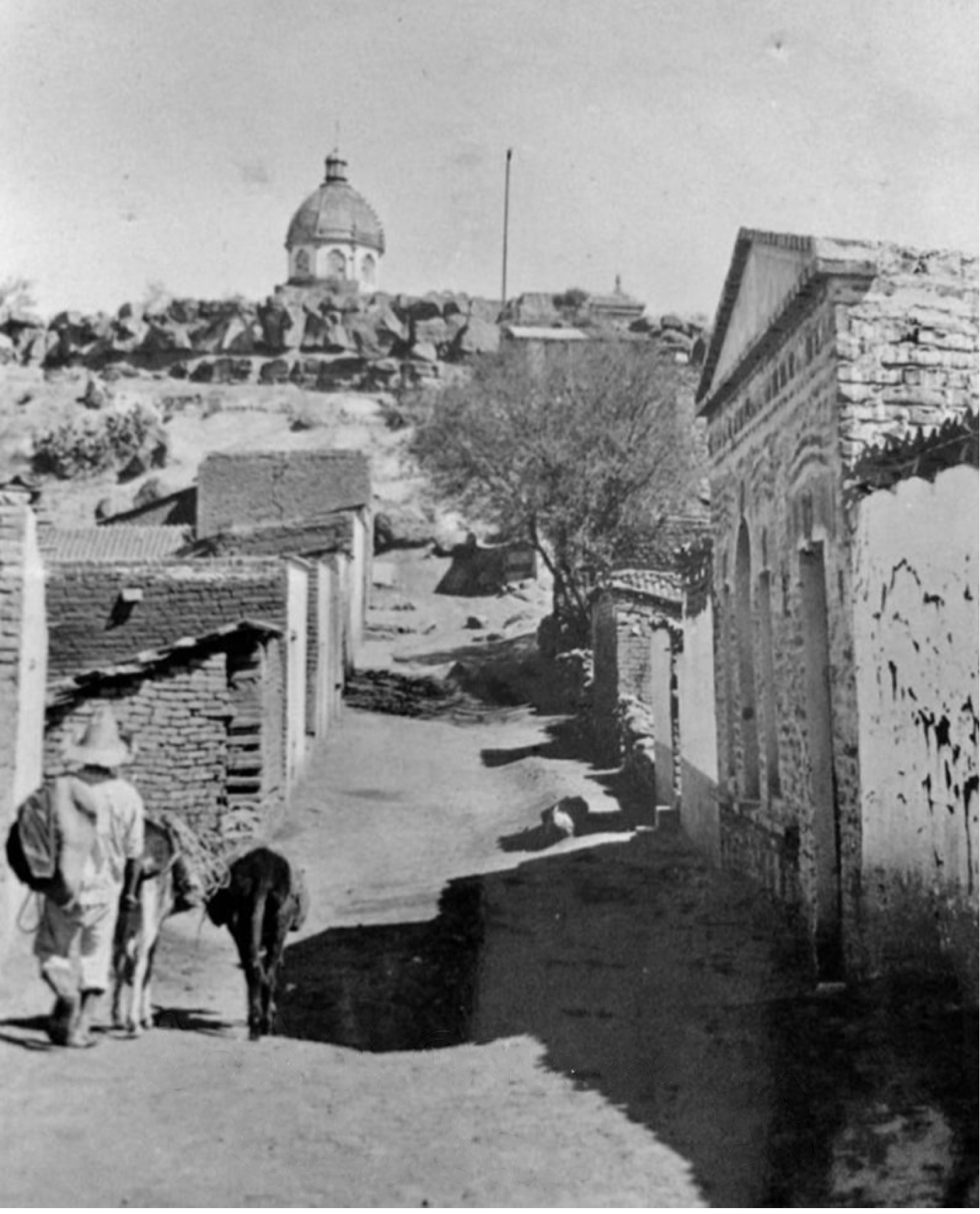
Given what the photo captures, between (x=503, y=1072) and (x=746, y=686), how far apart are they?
503 centimetres

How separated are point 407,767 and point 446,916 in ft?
17.3

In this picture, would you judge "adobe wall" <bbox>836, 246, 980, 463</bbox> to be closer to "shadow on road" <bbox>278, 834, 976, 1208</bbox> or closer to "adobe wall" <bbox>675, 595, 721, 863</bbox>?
"shadow on road" <bbox>278, 834, 976, 1208</bbox>

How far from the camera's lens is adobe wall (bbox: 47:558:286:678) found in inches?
460

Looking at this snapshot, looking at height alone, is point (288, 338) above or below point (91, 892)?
above

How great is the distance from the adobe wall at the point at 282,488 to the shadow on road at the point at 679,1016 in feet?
56.8

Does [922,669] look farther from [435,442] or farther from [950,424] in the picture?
[435,442]

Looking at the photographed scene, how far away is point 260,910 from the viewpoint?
770cm

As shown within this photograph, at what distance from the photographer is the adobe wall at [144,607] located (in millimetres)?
11695

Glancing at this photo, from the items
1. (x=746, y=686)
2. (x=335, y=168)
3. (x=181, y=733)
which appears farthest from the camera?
→ (x=335, y=168)

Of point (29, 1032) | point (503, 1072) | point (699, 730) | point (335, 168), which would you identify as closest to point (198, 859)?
point (29, 1032)

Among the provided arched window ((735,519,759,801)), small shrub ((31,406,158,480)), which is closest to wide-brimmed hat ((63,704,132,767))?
arched window ((735,519,759,801))

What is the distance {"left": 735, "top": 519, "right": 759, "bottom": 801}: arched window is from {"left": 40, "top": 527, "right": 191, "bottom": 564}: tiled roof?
18.6 meters

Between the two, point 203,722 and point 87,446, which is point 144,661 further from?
point 87,446

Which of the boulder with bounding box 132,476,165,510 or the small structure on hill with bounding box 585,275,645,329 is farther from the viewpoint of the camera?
the small structure on hill with bounding box 585,275,645,329
